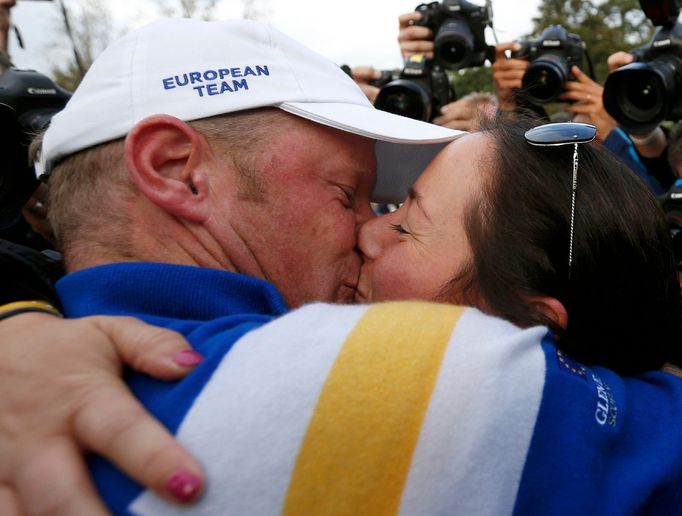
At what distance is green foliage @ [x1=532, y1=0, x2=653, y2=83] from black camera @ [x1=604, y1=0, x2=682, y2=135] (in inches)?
971

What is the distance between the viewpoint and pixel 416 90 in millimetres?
4324

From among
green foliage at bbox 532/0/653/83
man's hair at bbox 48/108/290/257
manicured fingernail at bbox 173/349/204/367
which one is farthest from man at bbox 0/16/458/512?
green foliage at bbox 532/0/653/83

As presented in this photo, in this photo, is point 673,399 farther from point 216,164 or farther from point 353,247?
point 216,164

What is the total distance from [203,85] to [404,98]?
9.18 feet

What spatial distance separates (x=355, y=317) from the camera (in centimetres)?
110

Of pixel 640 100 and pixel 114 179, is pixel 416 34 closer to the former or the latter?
pixel 640 100

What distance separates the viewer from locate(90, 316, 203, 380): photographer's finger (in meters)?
1.05

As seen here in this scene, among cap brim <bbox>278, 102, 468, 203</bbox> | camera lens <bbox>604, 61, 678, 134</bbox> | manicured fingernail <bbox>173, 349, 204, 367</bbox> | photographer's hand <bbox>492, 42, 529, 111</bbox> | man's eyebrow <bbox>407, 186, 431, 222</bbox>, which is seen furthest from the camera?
photographer's hand <bbox>492, 42, 529, 111</bbox>

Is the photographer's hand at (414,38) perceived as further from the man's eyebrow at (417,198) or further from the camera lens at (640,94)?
the man's eyebrow at (417,198)

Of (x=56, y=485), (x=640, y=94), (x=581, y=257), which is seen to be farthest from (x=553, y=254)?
(x=640, y=94)

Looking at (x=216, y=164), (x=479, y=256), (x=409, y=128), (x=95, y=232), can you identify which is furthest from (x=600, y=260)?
(x=95, y=232)

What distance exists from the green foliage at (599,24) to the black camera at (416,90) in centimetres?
2421

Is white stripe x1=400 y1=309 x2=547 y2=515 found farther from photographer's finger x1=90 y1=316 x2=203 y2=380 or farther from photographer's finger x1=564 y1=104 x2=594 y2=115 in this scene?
photographer's finger x1=564 y1=104 x2=594 y2=115

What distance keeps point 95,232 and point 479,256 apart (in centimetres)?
91
